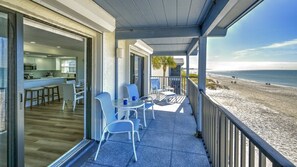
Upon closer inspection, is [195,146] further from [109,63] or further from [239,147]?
[109,63]

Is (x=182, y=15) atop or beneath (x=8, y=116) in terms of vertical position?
atop

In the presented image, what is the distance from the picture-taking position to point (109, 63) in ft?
10.9

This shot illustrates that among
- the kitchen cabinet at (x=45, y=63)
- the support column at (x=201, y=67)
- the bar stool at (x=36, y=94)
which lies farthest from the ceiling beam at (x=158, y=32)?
the kitchen cabinet at (x=45, y=63)

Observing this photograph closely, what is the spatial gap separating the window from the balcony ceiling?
6.70m

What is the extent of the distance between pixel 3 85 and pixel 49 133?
2.27 metres

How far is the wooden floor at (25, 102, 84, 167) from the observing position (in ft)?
8.40

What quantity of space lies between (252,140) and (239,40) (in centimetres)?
615

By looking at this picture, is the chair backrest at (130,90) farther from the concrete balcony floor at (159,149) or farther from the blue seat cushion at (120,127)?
the blue seat cushion at (120,127)

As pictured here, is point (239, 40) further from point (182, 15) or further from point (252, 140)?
point (252, 140)

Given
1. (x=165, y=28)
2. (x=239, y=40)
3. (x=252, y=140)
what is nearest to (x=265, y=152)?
Result: (x=252, y=140)

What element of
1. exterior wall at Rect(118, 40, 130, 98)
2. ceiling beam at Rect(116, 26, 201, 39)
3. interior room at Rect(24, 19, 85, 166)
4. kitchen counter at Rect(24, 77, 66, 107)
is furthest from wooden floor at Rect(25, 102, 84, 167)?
ceiling beam at Rect(116, 26, 201, 39)

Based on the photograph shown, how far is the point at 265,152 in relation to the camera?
943 millimetres

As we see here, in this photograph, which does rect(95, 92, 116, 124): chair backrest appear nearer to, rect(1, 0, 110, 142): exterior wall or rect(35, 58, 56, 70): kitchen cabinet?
rect(1, 0, 110, 142): exterior wall

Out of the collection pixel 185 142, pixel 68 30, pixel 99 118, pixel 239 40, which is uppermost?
pixel 239 40
